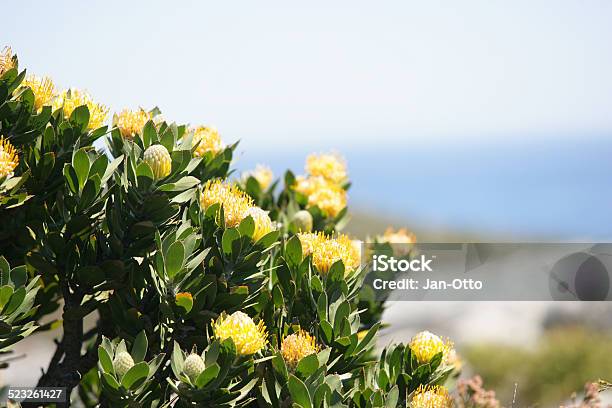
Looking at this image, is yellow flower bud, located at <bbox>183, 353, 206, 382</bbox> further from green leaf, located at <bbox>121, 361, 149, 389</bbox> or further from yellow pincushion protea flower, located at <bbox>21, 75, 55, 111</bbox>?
yellow pincushion protea flower, located at <bbox>21, 75, 55, 111</bbox>

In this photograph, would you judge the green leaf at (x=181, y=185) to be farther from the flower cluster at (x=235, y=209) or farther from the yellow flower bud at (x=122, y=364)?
the yellow flower bud at (x=122, y=364)

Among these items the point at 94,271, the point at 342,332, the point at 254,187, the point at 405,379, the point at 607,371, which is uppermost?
the point at 254,187

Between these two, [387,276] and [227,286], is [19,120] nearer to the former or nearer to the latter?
[227,286]

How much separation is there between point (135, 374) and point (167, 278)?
255mm

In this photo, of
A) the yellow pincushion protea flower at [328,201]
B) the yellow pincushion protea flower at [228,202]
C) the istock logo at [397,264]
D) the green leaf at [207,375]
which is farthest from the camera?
the yellow pincushion protea flower at [328,201]

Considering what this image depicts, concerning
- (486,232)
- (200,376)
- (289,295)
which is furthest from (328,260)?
(486,232)

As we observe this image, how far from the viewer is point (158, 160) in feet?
6.12

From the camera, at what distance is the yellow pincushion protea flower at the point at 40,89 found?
213 centimetres

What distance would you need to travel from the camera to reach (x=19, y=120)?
202 centimetres

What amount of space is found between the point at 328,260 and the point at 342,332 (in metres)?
0.24

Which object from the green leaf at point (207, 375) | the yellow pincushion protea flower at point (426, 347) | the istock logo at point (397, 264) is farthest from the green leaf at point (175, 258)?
the istock logo at point (397, 264)

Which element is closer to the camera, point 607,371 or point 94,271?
point 94,271

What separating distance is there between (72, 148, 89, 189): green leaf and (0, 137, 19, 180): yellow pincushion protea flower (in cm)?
16

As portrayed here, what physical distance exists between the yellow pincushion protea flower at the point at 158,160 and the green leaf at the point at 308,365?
60 cm
